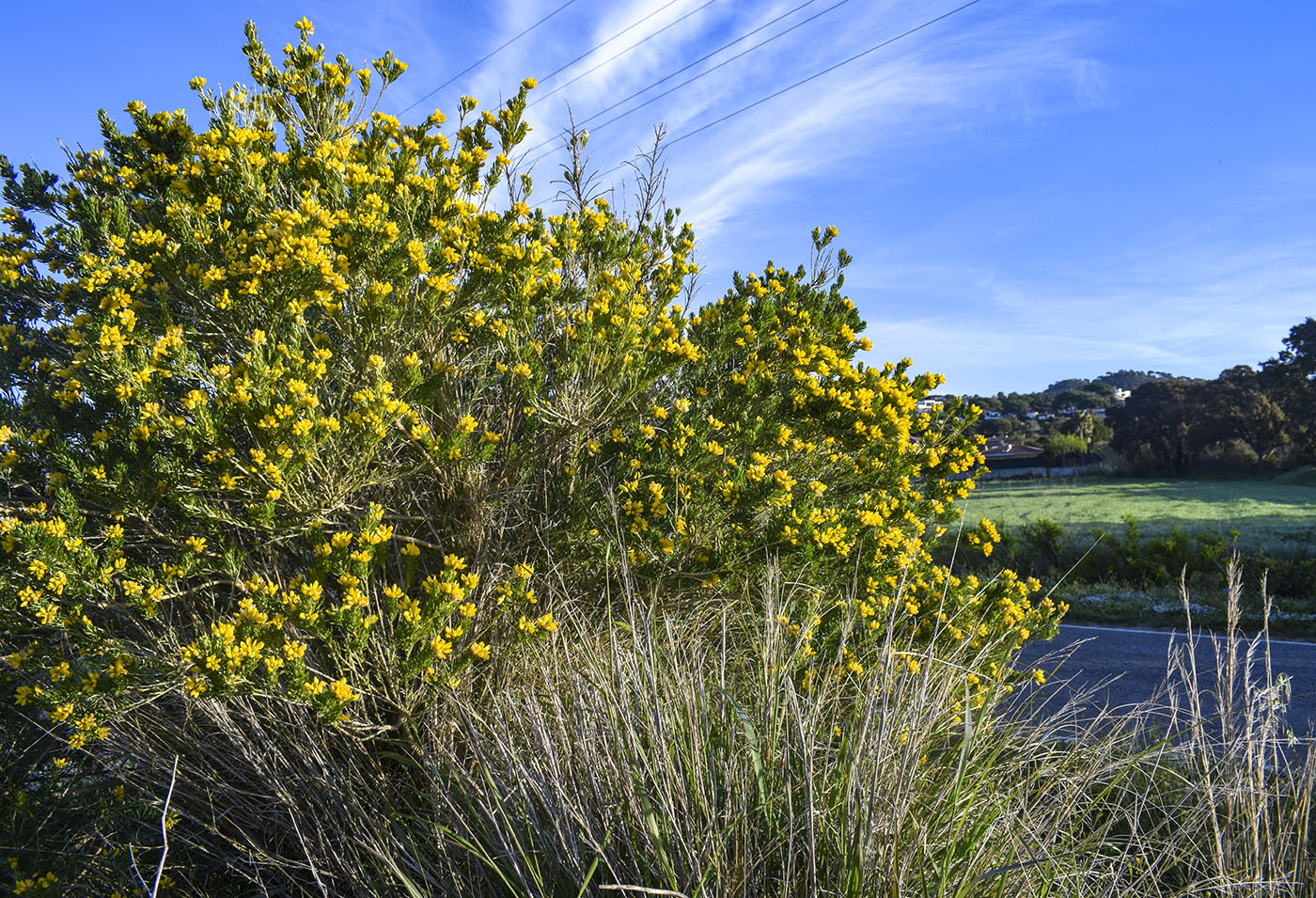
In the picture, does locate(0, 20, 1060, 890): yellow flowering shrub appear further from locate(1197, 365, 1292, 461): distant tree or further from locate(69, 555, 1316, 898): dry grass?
locate(1197, 365, 1292, 461): distant tree

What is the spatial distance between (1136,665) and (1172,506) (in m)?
11.2

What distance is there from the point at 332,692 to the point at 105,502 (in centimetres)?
116

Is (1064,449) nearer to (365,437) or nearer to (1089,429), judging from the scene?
(1089,429)

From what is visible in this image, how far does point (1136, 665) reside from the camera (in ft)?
24.3

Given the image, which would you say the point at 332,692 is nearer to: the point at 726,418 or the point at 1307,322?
the point at 726,418

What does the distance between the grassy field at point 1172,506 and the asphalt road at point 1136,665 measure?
2183 mm

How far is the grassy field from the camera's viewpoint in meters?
12.3

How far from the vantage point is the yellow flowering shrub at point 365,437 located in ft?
8.38

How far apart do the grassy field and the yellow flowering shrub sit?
667 centimetres

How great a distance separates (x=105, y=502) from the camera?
2.81m

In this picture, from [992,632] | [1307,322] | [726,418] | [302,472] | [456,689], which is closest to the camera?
[302,472]

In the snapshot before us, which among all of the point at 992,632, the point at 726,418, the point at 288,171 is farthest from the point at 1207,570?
the point at 288,171

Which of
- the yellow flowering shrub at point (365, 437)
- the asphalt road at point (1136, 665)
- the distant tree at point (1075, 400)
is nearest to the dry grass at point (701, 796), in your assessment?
the yellow flowering shrub at point (365, 437)

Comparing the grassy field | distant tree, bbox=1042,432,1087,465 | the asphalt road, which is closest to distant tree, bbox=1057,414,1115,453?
distant tree, bbox=1042,432,1087,465
